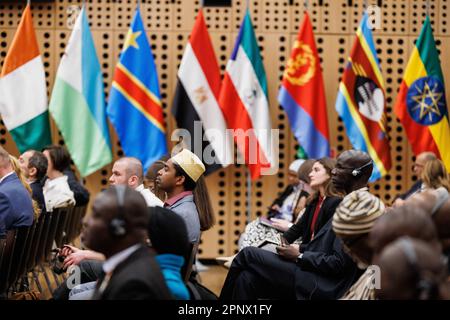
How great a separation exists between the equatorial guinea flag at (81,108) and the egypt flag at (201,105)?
96 centimetres

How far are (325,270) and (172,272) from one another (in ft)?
5.87

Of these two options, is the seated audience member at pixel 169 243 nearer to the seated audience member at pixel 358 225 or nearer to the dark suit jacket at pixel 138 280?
the dark suit jacket at pixel 138 280

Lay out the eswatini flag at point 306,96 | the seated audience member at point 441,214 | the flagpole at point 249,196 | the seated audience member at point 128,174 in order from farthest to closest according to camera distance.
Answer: the flagpole at point 249,196
the eswatini flag at point 306,96
the seated audience member at point 128,174
the seated audience member at point 441,214

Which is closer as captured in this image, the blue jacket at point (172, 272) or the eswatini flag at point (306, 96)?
the blue jacket at point (172, 272)

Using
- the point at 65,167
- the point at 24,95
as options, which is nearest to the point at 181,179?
the point at 65,167

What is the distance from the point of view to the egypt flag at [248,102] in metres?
9.16

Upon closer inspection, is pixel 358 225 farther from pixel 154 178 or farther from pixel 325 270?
pixel 154 178

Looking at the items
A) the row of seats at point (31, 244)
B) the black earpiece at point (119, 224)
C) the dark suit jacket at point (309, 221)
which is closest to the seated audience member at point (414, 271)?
the black earpiece at point (119, 224)

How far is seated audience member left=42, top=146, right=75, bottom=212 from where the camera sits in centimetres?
757

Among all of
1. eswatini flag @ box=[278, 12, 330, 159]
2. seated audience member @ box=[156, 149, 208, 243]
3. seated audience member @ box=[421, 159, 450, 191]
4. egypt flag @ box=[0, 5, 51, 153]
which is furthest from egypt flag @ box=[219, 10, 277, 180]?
seated audience member @ box=[156, 149, 208, 243]

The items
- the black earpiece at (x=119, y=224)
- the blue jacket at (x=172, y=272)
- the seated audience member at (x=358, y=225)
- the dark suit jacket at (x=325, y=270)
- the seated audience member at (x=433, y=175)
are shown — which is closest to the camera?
the black earpiece at (x=119, y=224)

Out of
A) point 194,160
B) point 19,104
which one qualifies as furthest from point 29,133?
point 194,160

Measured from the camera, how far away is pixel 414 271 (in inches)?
81.9
